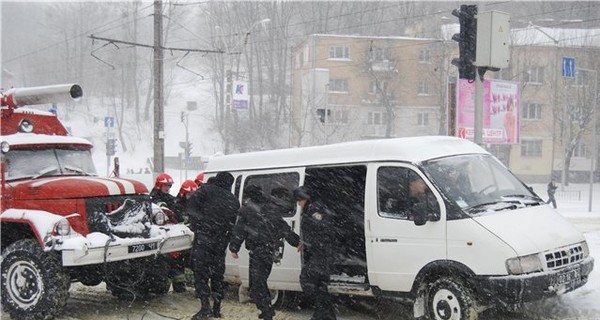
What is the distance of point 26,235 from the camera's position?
30.5 feet

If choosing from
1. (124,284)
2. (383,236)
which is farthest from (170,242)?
(383,236)

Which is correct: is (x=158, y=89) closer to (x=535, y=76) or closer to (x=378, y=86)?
(x=378, y=86)

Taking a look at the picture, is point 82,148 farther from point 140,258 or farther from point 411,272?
point 411,272

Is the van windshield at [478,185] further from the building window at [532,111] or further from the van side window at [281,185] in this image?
the building window at [532,111]

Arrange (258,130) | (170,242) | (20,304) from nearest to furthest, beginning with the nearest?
(20,304) < (170,242) < (258,130)

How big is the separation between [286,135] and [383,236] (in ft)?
168

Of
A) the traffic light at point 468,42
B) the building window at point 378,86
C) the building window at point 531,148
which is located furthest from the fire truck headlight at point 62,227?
the building window at point 531,148

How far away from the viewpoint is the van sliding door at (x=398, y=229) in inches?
303

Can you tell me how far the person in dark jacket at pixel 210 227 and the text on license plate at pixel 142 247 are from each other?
65 centimetres

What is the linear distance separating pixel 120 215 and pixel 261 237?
7.47ft

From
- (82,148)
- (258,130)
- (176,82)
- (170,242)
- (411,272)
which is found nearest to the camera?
(411,272)

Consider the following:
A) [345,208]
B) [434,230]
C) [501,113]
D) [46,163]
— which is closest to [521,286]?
[434,230]

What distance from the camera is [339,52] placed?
2293 inches

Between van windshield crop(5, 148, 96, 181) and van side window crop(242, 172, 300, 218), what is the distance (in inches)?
103
